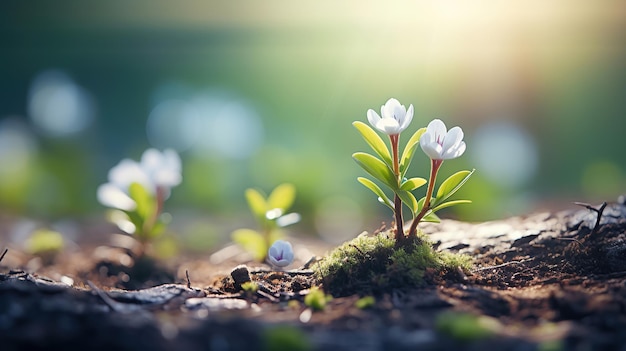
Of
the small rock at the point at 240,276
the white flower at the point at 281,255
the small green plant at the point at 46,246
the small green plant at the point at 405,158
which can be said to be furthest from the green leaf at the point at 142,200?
the small green plant at the point at 405,158

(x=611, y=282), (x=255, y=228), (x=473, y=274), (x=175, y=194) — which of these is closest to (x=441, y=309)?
(x=473, y=274)

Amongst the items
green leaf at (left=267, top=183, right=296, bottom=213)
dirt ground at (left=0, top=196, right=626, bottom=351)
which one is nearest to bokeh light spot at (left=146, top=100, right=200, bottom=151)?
green leaf at (left=267, top=183, right=296, bottom=213)

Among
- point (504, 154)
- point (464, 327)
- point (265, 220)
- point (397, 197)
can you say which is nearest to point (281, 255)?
point (265, 220)

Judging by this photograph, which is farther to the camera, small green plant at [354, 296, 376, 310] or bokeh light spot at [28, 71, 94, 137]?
bokeh light spot at [28, 71, 94, 137]

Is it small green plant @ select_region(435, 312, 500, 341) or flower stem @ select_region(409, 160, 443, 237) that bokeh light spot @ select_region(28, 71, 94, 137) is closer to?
flower stem @ select_region(409, 160, 443, 237)

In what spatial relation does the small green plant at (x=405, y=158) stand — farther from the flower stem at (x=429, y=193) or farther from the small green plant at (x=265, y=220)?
the small green plant at (x=265, y=220)
